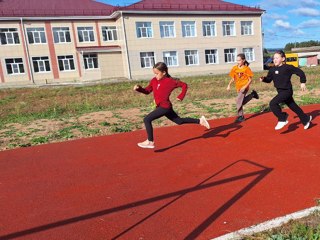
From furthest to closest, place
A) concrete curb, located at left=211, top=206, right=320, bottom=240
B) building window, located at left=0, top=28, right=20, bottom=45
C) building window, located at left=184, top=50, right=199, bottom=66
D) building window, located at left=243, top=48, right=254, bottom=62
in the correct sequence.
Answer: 1. building window, located at left=243, top=48, right=254, bottom=62
2. building window, located at left=184, top=50, right=199, bottom=66
3. building window, located at left=0, top=28, right=20, bottom=45
4. concrete curb, located at left=211, top=206, right=320, bottom=240

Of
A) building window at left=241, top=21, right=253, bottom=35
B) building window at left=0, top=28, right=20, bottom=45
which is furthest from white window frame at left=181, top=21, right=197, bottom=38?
building window at left=0, top=28, right=20, bottom=45

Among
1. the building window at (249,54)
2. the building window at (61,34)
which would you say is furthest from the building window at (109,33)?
the building window at (249,54)

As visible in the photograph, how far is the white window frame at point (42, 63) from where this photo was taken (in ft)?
109

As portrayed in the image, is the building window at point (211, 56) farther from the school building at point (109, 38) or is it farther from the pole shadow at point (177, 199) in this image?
the pole shadow at point (177, 199)

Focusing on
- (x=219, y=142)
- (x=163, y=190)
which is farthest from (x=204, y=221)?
(x=219, y=142)

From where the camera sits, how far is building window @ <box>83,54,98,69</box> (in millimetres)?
34438

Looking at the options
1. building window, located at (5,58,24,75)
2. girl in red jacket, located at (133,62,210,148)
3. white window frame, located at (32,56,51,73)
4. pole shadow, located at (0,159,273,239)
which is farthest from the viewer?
white window frame, located at (32,56,51,73)

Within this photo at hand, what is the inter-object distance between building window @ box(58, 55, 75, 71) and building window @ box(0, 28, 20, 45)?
451 cm

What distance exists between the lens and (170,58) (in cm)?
3594

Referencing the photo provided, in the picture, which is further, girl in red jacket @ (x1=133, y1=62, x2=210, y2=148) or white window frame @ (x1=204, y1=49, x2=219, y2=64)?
white window frame @ (x1=204, y1=49, x2=219, y2=64)

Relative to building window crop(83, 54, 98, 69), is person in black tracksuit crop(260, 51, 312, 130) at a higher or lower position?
lower

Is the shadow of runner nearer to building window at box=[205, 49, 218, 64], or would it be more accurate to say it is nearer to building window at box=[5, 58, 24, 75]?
building window at box=[5, 58, 24, 75]

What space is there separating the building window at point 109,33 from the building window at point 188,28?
7.63 m

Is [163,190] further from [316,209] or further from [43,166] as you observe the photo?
[43,166]
